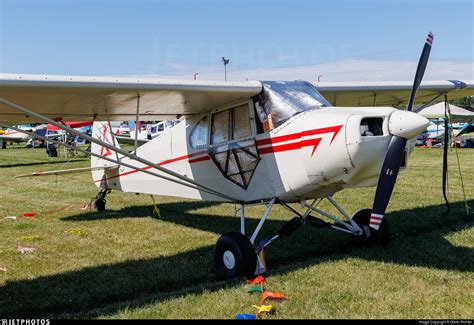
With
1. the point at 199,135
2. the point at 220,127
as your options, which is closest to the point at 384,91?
the point at 220,127

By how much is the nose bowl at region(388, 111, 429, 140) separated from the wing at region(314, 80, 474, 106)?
2.65 m

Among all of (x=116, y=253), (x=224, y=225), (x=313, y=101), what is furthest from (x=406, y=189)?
(x=116, y=253)

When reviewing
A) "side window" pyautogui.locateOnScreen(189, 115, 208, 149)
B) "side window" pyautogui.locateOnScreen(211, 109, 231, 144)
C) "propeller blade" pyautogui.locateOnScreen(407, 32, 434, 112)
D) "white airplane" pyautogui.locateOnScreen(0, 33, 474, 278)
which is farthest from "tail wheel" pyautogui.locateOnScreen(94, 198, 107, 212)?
"propeller blade" pyautogui.locateOnScreen(407, 32, 434, 112)

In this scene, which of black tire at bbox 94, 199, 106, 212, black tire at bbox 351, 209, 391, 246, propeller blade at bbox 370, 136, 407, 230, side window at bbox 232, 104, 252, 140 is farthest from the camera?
black tire at bbox 94, 199, 106, 212

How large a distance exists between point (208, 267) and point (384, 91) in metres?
4.40

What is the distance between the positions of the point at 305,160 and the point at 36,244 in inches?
176

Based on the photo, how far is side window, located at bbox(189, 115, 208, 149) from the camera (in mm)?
7059

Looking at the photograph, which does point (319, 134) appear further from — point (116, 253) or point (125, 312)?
point (116, 253)

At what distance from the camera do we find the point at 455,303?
434cm

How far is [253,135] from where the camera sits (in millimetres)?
6129

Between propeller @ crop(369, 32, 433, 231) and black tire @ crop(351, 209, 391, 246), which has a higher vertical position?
propeller @ crop(369, 32, 433, 231)

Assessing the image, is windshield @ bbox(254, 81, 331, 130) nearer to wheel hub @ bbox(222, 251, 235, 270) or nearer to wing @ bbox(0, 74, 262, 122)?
wing @ bbox(0, 74, 262, 122)

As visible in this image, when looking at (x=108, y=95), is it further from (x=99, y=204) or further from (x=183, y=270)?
(x=99, y=204)

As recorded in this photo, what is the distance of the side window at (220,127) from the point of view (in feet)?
21.7
